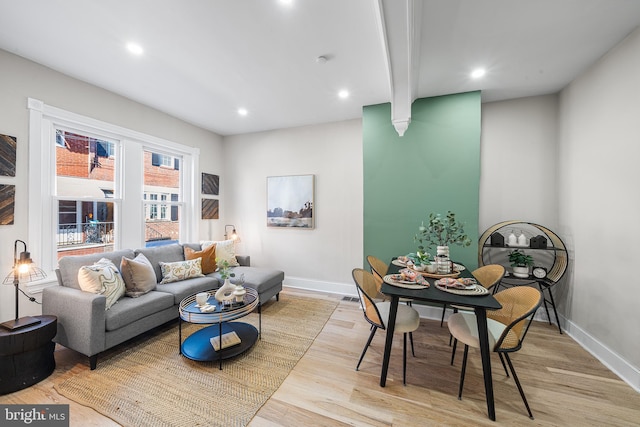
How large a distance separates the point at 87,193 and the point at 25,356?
191 centimetres

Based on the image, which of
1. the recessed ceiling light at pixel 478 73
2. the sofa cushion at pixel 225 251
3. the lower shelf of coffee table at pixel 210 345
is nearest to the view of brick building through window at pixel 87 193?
the sofa cushion at pixel 225 251

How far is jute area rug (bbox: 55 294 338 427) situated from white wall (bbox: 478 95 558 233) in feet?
9.80

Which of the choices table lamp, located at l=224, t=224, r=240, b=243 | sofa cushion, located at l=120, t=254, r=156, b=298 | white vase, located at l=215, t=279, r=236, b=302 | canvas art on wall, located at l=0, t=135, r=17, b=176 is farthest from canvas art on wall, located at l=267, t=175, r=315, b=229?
canvas art on wall, located at l=0, t=135, r=17, b=176

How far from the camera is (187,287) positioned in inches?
117

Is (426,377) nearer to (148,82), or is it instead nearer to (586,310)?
(586,310)

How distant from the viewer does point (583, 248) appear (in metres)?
2.63

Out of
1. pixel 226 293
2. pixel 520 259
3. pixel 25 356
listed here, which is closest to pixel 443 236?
pixel 520 259

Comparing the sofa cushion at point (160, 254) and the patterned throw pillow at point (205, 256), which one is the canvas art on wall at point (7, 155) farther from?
the patterned throw pillow at point (205, 256)

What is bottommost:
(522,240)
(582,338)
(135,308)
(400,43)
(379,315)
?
(582,338)

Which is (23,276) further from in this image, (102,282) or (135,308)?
(135,308)

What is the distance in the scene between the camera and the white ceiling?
71.6 inches

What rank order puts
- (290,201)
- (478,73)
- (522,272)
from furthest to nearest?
(290,201)
(522,272)
(478,73)

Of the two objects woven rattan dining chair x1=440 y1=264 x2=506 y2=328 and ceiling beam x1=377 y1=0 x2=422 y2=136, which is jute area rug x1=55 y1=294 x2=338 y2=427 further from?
ceiling beam x1=377 y1=0 x2=422 y2=136

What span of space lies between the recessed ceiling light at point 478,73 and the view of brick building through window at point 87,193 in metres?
4.57
